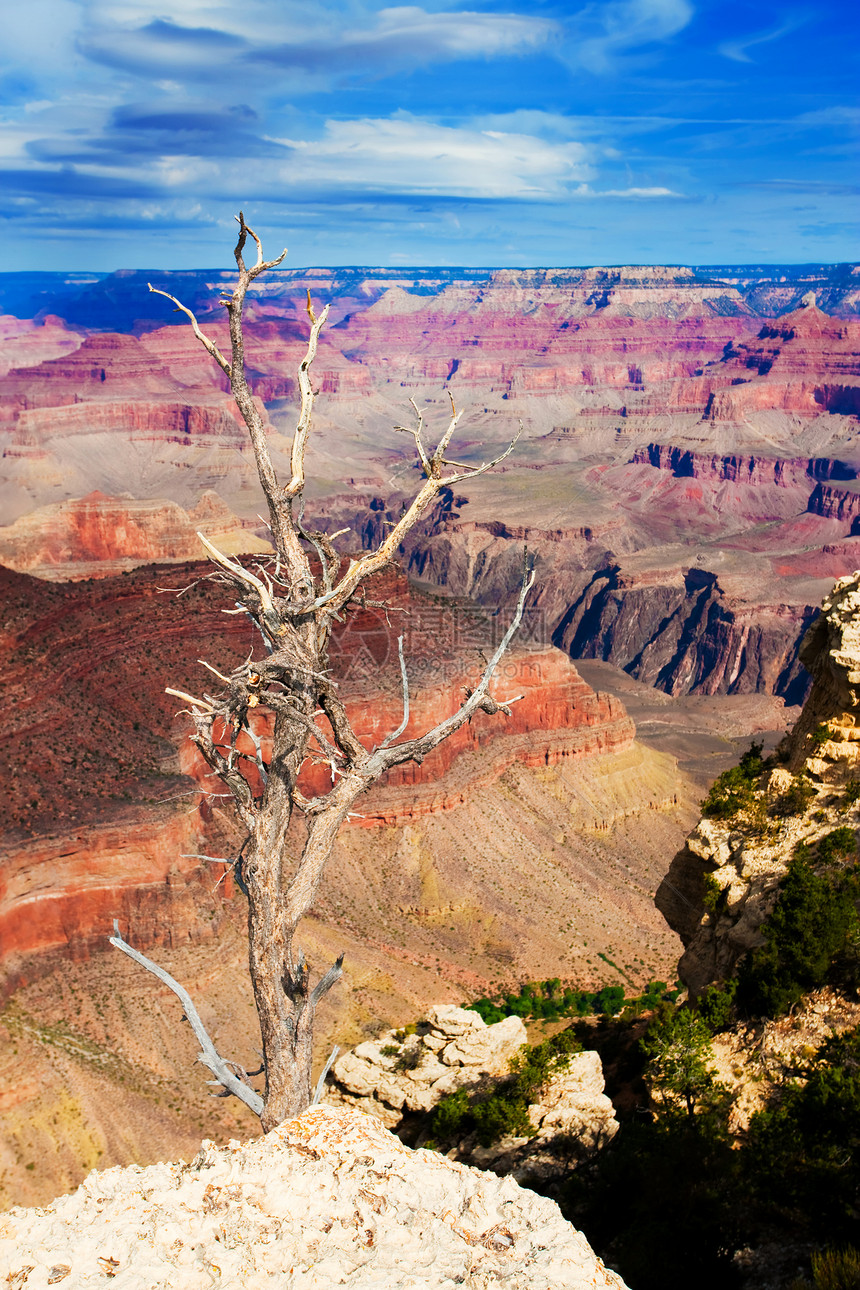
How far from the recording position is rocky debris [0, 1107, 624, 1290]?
7352mm

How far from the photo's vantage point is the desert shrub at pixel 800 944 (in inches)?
679

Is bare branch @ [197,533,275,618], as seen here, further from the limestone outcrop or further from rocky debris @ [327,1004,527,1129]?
rocky debris @ [327,1004,527,1129]

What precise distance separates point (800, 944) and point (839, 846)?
2588mm

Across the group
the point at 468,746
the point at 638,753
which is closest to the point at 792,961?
the point at 468,746

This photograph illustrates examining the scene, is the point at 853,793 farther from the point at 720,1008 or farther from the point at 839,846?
the point at 720,1008

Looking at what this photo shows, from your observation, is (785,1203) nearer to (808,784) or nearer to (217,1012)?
(808,784)

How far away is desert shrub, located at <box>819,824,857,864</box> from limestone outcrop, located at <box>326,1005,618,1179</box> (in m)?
6.39

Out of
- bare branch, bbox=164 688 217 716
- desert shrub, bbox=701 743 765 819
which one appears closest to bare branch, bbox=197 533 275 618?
bare branch, bbox=164 688 217 716

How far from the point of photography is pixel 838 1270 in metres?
10.9

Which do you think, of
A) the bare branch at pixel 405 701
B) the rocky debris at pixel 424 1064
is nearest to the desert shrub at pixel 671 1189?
the rocky debris at pixel 424 1064

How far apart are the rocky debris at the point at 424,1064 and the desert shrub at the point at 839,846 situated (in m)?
9.02

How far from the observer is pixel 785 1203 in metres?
13.7

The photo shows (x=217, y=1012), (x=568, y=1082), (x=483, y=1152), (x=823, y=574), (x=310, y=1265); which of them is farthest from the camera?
(x=823, y=574)

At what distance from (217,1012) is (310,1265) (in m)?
33.7
